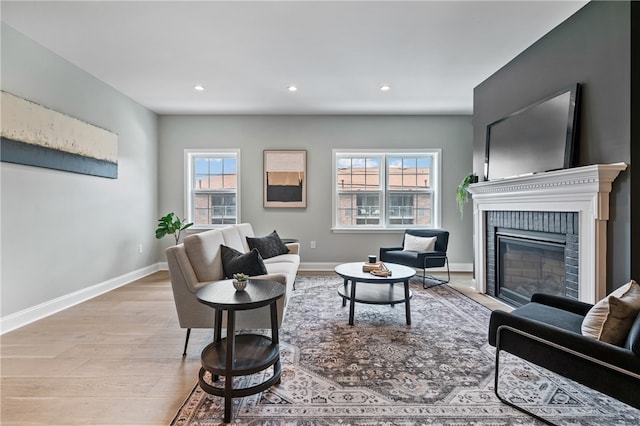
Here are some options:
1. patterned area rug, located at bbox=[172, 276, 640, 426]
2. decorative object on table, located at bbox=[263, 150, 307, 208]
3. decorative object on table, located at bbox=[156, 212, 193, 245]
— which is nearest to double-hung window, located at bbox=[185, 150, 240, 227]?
decorative object on table, located at bbox=[156, 212, 193, 245]

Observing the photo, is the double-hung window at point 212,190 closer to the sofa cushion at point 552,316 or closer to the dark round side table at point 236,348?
the dark round side table at point 236,348

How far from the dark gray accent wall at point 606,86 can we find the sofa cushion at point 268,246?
3335 millimetres

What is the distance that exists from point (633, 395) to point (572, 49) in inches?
108

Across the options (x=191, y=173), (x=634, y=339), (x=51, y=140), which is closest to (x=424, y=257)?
(x=634, y=339)

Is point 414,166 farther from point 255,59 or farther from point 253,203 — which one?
point 255,59

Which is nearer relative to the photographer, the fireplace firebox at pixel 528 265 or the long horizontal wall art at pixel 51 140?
the long horizontal wall art at pixel 51 140

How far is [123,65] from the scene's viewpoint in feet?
11.6

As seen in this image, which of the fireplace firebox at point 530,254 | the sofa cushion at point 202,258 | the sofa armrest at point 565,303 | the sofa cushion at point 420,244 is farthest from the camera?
the sofa cushion at point 420,244

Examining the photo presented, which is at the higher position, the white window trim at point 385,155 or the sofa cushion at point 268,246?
the white window trim at point 385,155

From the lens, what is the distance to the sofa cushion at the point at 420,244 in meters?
4.52

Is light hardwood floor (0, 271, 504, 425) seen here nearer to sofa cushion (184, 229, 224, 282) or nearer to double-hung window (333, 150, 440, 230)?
A: sofa cushion (184, 229, 224, 282)

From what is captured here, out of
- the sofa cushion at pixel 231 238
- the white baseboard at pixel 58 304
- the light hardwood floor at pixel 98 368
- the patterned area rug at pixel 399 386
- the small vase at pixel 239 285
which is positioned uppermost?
the sofa cushion at pixel 231 238

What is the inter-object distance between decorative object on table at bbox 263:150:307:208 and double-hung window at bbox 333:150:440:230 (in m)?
0.66

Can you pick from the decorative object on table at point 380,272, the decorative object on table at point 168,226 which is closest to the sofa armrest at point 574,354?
the decorative object on table at point 380,272
